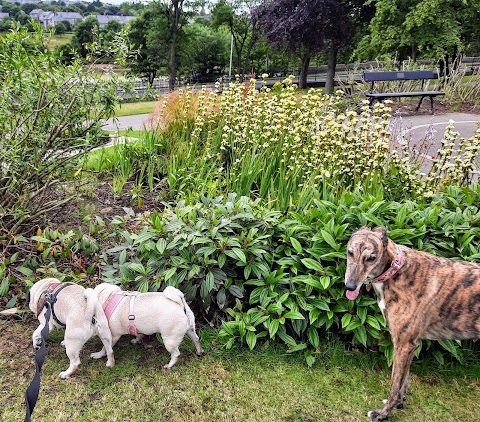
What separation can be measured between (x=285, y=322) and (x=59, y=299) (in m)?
1.77

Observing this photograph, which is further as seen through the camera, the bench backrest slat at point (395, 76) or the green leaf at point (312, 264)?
the bench backrest slat at point (395, 76)

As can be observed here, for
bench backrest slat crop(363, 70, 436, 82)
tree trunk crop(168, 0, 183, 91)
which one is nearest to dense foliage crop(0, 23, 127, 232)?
bench backrest slat crop(363, 70, 436, 82)

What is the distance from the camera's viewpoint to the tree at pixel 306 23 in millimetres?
20719

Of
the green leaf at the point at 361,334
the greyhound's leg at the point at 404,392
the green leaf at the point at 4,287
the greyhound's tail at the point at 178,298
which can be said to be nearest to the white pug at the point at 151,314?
the greyhound's tail at the point at 178,298

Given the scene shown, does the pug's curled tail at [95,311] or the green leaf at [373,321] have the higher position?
the pug's curled tail at [95,311]

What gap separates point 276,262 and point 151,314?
114 centimetres

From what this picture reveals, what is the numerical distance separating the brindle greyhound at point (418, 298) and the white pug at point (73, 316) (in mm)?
1821

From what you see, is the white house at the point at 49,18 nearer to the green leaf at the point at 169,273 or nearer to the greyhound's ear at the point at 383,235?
the green leaf at the point at 169,273

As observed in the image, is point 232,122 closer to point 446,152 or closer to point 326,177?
point 326,177

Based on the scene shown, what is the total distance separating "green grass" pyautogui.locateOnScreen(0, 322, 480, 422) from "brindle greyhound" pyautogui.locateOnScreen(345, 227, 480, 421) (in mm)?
438

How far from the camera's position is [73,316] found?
3.03m

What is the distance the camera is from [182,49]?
37.4 meters

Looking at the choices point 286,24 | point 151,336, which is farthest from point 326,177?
point 286,24

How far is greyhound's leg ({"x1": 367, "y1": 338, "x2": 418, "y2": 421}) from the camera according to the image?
2725mm
